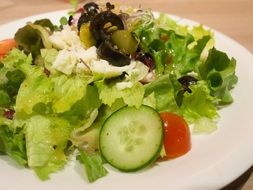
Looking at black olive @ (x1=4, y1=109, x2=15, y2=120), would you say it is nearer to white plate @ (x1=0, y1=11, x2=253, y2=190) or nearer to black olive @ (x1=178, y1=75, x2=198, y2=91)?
white plate @ (x1=0, y1=11, x2=253, y2=190)

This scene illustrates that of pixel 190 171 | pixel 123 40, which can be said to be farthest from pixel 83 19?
pixel 190 171

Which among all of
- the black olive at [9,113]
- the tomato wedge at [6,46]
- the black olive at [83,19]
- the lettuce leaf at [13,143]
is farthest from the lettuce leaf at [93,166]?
the tomato wedge at [6,46]

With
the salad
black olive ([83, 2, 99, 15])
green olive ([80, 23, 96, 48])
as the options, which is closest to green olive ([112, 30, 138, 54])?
the salad

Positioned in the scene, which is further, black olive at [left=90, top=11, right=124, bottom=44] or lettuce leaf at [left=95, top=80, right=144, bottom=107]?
black olive at [left=90, top=11, right=124, bottom=44]

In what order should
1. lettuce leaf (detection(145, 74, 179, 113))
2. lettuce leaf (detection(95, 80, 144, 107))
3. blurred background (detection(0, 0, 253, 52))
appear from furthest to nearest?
blurred background (detection(0, 0, 253, 52)) < lettuce leaf (detection(145, 74, 179, 113)) < lettuce leaf (detection(95, 80, 144, 107))

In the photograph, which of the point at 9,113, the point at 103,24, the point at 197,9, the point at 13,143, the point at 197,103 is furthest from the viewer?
the point at 197,9

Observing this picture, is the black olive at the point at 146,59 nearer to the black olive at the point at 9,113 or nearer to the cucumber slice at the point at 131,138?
the cucumber slice at the point at 131,138

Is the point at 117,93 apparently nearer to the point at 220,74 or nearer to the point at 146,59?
the point at 146,59
